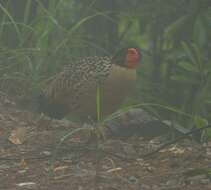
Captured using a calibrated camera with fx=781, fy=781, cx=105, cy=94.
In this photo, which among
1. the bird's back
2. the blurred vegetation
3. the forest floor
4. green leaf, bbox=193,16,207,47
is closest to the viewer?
the forest floor

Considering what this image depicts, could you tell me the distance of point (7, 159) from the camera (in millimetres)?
4715

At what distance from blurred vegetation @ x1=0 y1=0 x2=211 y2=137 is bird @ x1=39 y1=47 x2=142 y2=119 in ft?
1.56

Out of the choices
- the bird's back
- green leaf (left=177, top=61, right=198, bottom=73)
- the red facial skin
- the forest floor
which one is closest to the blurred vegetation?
green leaf (left=177, top=61, right=198, bottom=73)

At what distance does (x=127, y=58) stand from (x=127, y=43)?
1.67m

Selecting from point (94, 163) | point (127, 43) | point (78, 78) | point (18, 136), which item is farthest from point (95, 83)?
point (127, 43)

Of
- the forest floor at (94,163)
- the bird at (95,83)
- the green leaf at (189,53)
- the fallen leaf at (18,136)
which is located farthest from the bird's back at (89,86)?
the green leaf at (189,53)

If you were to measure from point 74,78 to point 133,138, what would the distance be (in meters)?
0.58

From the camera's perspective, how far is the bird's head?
205 inches

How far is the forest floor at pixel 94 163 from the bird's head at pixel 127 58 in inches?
20.4

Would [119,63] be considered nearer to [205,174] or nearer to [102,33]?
[205,174]

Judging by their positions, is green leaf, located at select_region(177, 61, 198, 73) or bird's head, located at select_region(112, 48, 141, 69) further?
green leaf, located at select_region(177, 61, 198, 73)

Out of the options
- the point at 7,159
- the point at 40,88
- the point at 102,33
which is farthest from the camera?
the point at 102,33

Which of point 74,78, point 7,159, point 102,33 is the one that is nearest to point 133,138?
point 74,78

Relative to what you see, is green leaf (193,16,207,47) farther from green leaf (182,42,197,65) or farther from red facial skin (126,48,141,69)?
red facial skin (126,48,141,69)
